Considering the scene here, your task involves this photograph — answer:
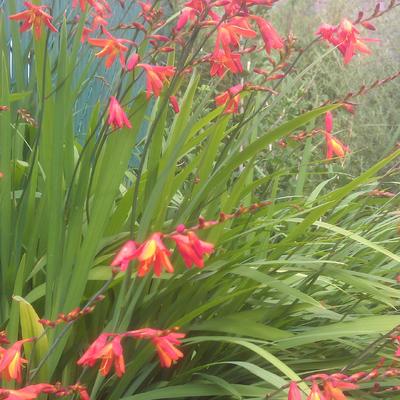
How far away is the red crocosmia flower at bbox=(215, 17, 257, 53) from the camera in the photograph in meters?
1.84

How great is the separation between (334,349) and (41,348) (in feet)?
2.55

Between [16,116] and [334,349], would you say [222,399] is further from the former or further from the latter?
[16,116]

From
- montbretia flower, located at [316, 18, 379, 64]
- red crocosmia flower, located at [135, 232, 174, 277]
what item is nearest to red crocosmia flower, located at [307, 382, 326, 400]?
red crocosmia flower, located at [135, 232, 174, 277]

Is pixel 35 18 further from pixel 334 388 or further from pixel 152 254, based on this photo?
pixel 334 388

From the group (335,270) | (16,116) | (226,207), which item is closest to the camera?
(335,270)

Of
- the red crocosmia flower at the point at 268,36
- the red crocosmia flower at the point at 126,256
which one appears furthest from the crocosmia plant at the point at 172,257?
the red crocosmia flower at the point at 126,256

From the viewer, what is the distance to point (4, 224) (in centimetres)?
207

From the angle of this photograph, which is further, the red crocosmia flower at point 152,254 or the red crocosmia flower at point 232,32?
the red crocosmia flower at point 232,32

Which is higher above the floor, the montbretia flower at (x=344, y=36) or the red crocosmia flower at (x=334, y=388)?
the montbretia flower at (x=344, y=36)

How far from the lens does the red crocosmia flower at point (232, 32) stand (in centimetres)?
184

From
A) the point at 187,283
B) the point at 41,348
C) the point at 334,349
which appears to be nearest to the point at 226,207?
the point at 187,283

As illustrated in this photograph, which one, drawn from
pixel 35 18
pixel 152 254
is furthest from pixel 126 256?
pixel 35 18

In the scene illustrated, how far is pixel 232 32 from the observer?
187cm

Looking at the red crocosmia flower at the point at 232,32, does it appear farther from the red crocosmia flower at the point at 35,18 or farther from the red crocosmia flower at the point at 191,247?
the red crocosmia flower at the point at 191,247
